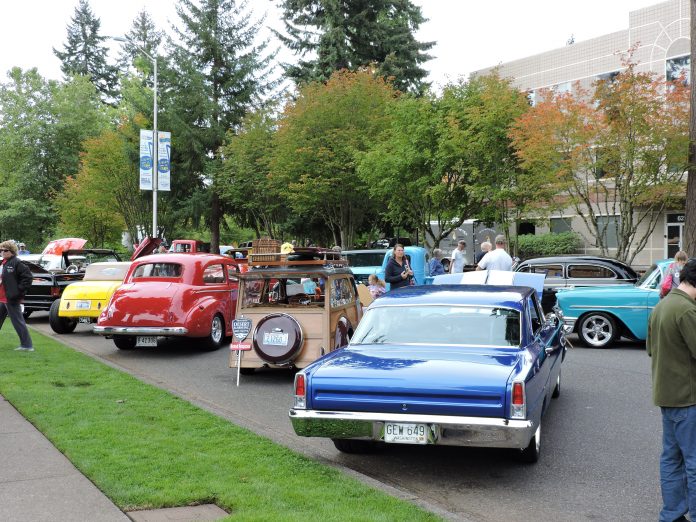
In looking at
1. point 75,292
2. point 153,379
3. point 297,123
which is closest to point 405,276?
point 153,379

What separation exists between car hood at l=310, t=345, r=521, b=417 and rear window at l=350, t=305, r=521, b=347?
1.13ft

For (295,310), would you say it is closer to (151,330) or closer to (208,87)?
(151,330)

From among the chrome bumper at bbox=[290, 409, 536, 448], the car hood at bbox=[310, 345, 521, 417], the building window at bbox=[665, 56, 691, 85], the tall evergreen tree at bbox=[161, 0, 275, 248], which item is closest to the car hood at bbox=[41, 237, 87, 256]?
the tall evergreen tree at bbox=[161, 0, 275, 248]

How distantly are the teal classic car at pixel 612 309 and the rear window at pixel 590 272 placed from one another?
165cm

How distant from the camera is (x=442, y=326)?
628 centimetres

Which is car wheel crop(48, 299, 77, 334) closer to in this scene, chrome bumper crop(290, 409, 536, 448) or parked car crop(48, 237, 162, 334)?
parked car crop(48, 237, 162, 334)

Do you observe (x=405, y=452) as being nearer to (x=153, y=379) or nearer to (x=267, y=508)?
(x=267, y=508)

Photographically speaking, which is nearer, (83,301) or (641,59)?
(83,301)

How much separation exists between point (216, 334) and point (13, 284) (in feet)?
11.2

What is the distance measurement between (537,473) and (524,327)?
124 cm

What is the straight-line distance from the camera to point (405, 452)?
6.26m

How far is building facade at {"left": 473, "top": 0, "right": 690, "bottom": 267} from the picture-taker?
28719mm

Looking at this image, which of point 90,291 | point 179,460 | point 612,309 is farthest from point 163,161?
point 179,460

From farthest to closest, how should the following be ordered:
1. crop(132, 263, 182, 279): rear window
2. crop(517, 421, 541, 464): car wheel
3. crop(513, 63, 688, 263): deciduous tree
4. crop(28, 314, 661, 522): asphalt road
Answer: crop(513, 63, 688, 263): deciduous tree, crop(132, 263, 182, 279): rear window, crop(517, 421, 541, 464): car wheel, crop(28, 314, 661, 522): asphalt road
